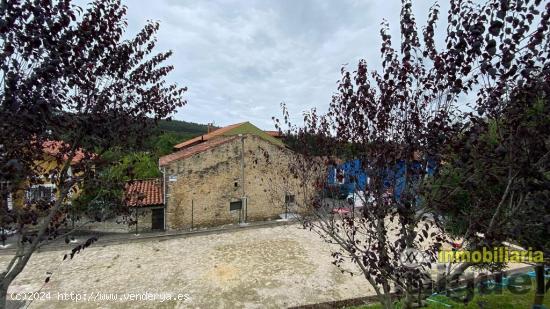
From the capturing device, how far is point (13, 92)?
2793mm

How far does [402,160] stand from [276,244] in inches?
447

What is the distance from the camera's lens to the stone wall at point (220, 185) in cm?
1681

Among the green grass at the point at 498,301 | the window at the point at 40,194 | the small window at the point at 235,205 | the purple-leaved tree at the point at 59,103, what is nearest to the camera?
the purple-leaved tree at the point at 59,103

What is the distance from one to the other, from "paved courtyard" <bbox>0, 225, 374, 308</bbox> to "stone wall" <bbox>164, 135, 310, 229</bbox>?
2.71 metres

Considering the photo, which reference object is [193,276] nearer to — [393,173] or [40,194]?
[40,194]

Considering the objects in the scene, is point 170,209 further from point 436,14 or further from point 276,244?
point 436,14

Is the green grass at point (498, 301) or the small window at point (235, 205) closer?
the green grass at point (498, 301)

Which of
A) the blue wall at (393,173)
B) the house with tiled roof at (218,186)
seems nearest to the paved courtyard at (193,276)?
the house with tiled roof at (218,186)

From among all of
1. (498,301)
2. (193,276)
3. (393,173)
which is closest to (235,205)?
(193,276)

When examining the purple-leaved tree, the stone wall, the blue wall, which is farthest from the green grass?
the stone wall

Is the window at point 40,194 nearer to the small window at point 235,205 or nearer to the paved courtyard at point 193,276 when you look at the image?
the paved courtyard at point 193,276

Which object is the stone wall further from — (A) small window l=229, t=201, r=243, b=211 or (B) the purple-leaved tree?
(B) the purple-leaved tree

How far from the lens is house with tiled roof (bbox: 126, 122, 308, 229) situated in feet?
54.9

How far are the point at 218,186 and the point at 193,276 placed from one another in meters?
7.73
